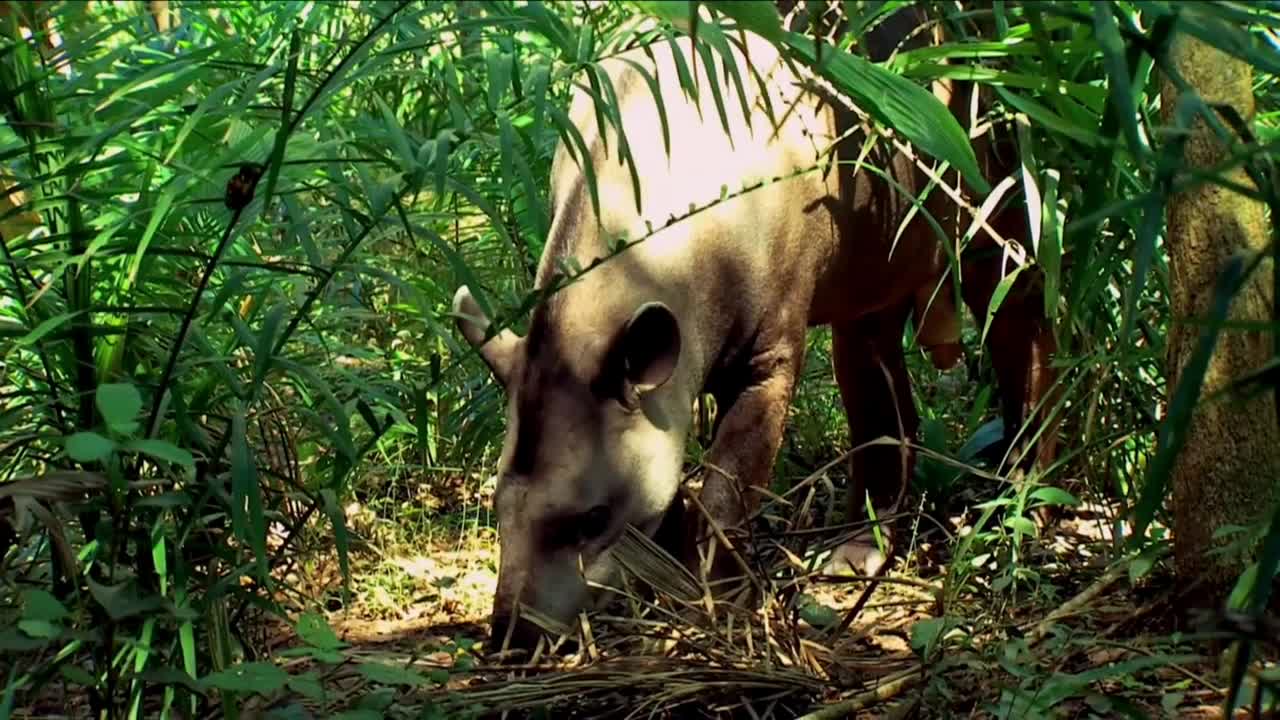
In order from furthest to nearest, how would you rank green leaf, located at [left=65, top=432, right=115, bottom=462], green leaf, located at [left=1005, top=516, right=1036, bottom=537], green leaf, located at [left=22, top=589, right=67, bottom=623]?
green leaf, located at [left=1005, top=516, right=1036, bottom=537]
green leaf, located at [left=22, top=589, right=67, bottom=623]
green leaf, located at [left=65, top=432, right=115, bottom=462]

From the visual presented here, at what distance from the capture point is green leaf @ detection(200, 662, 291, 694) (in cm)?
200

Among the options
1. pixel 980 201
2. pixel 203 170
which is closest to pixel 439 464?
pixel 980 201

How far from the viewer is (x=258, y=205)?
8.34 ft

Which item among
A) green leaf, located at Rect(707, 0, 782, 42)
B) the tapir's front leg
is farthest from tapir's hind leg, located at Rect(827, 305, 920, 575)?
green leaf, located at Rect(707, 0, 782, 42)

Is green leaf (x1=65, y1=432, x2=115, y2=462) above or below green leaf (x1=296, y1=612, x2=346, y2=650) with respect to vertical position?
above

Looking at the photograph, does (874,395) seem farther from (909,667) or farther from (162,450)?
(162,450)

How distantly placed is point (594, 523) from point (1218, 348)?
135 centimetres

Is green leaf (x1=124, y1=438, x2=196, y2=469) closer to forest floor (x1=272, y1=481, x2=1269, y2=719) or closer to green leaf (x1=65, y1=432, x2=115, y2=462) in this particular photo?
green leaf (x1=65, y1=432, x2=115, y2=462)

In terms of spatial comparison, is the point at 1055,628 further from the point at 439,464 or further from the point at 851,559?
the point at 439,464

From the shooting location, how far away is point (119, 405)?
1800 millimetres

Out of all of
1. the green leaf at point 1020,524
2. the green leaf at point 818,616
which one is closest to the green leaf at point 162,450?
the green leaf at point 818,616

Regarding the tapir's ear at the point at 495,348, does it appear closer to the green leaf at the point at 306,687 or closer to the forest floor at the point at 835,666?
the forest floor at the point at 835,666

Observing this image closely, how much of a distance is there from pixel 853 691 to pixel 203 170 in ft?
4.55

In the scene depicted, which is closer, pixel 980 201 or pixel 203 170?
pixel 203 170
